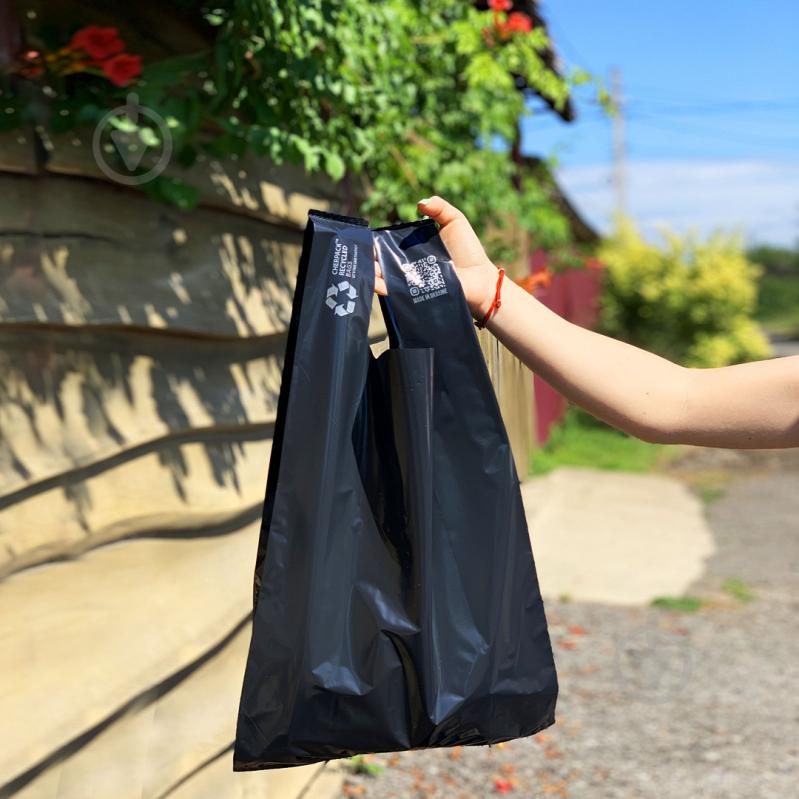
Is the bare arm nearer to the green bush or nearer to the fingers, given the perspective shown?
the fingers

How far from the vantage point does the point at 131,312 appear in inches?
91.6

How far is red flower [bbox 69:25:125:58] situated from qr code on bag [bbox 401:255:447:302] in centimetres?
84

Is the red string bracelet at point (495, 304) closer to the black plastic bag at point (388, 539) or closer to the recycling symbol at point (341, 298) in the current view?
the black plastic bag at point (388, 539)

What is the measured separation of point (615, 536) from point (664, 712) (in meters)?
3.61

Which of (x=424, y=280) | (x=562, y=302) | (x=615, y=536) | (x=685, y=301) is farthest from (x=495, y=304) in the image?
(x=685, y=301)

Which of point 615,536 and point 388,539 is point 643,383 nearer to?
point 388,539

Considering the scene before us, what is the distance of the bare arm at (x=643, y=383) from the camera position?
170cm

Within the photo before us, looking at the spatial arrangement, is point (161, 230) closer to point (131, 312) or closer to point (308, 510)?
point (131, 312)

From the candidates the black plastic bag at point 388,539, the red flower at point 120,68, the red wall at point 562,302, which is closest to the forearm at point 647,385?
the black plastic bag at point 388,539

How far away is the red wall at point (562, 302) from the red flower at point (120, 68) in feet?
23.9

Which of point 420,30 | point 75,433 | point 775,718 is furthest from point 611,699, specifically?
point 75,433

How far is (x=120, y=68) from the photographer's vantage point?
83.4 inches

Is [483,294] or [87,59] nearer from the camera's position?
[483,294]

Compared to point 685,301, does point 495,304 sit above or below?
above
